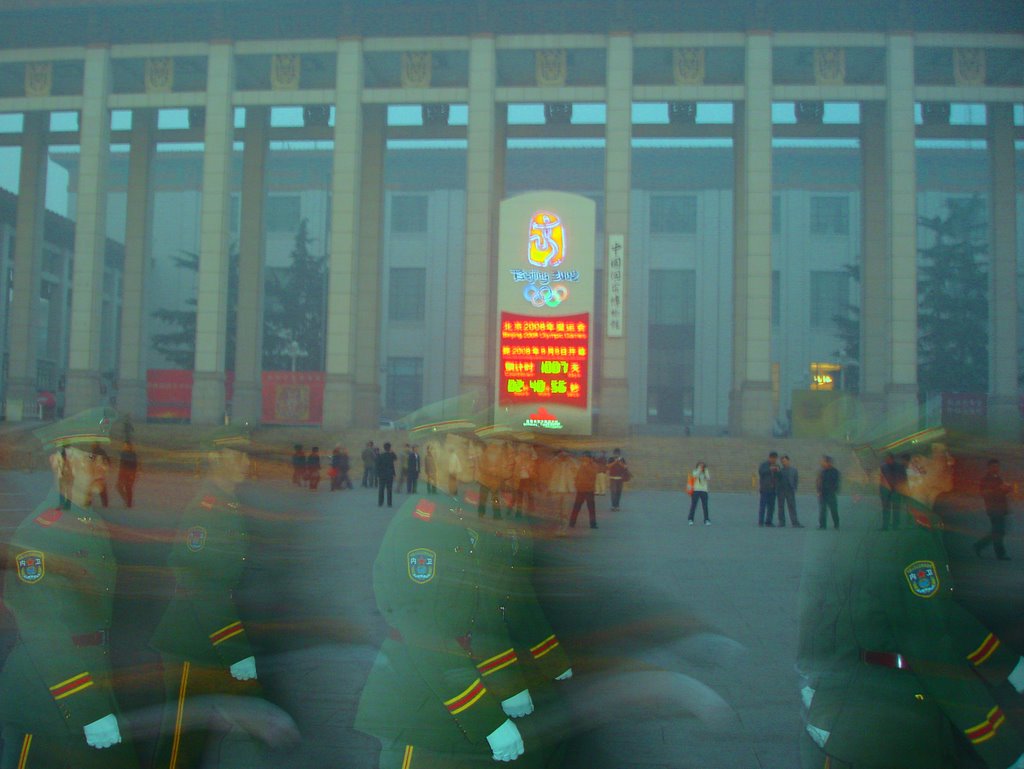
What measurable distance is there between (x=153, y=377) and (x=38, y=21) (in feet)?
45.4

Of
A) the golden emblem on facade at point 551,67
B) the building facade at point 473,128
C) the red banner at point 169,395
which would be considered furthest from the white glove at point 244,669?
the red banner at point 169,395

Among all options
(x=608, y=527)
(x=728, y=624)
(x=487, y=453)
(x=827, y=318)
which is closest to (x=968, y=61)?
(x=827, y=318)

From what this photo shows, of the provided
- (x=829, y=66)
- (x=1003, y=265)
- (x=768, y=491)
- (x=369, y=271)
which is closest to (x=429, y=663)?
(x=768, y=491)

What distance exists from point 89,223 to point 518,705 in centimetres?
3183

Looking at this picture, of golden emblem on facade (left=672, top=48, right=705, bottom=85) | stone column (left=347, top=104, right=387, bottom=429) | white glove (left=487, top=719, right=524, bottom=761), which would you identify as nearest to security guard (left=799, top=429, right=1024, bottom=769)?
white glove (left=487, top=719, right=524, bottom=761)

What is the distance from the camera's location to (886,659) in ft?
10.7

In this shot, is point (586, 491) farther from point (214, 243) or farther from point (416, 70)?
point (416, 70)

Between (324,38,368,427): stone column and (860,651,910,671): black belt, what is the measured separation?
27.5 meters

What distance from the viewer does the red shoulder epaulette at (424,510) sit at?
131 inches

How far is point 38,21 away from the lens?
105 ft

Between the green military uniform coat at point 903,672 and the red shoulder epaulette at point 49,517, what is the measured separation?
324 centimetres

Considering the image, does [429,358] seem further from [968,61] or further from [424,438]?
[424,438]

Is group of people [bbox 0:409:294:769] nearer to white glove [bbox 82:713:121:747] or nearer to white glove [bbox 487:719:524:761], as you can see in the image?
white glove [bbox 82:713:121:747]

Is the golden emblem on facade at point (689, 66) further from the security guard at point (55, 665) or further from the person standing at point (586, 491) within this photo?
the security guard at point (55, 665)
